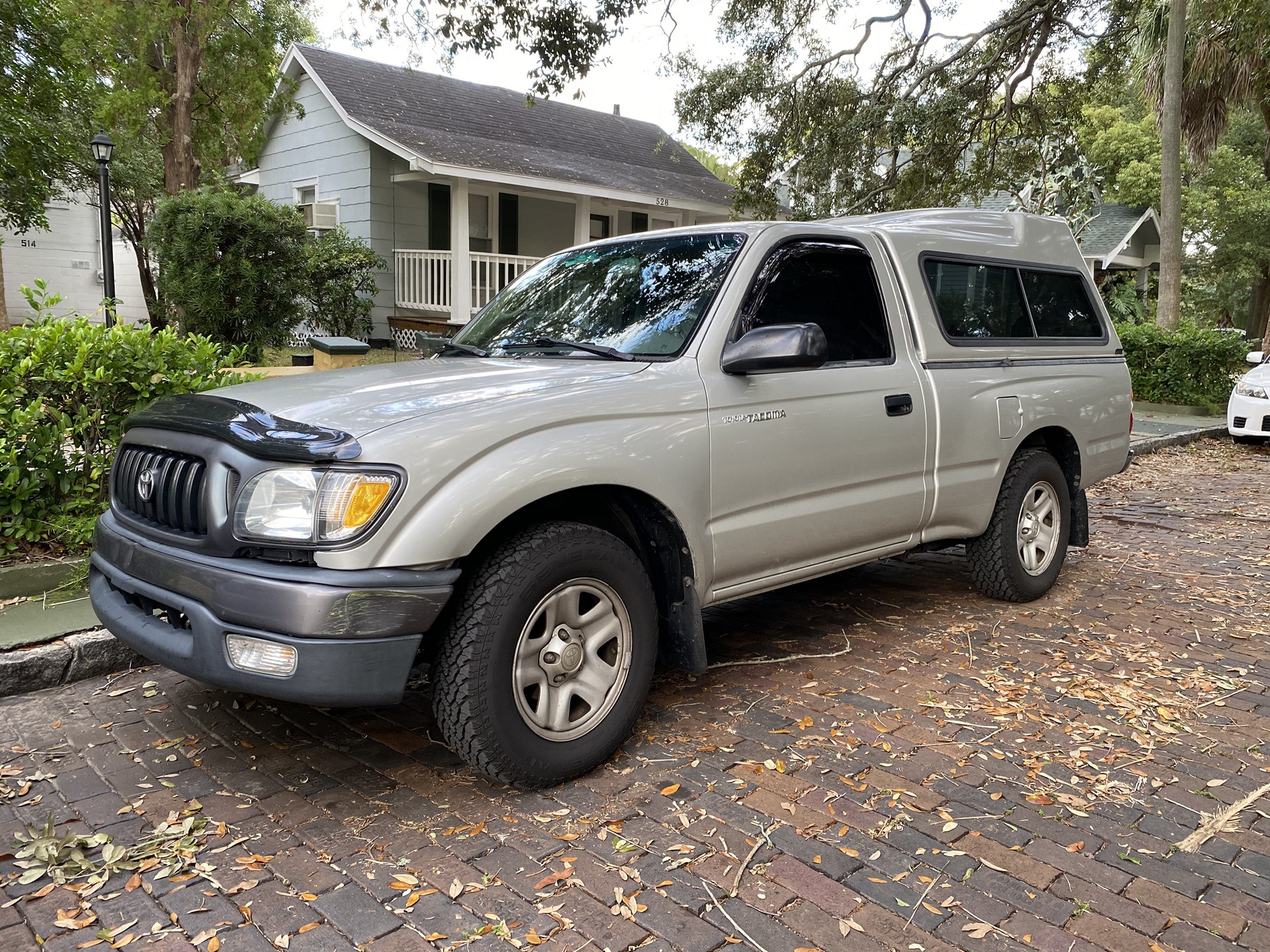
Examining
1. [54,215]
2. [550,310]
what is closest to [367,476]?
[550,310]

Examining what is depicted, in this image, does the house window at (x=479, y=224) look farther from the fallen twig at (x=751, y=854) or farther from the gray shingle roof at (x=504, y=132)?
the fallen twig at (x=751, y=854)

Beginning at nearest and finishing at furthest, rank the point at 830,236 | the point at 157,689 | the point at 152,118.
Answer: the point at 157,689 < the point at 830,236 < the point at 152,118

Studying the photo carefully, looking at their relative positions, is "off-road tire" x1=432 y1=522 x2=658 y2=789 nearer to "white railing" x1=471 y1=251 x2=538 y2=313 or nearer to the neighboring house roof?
"white railing" x1=471 y1=251 x2=538 y2=313

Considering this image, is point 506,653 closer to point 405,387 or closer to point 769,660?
point 405,387

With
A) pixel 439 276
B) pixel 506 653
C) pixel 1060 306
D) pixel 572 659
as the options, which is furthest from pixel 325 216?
pixel 506 653

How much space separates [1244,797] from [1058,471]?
2.44 metres

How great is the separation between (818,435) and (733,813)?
1558 mm

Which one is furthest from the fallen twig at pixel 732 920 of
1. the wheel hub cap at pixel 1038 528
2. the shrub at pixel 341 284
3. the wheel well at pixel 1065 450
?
the shrub at pixel 341 284

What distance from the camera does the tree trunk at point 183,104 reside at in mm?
16922

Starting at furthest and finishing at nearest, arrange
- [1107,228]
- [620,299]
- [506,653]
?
[1107,228] < [620,299] < [506,653]

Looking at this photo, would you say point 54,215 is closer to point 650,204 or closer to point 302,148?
point 302,148

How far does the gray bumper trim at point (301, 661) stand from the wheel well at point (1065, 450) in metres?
3.95

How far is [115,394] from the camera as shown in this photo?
5055 mm

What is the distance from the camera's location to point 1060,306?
18.5 feet
